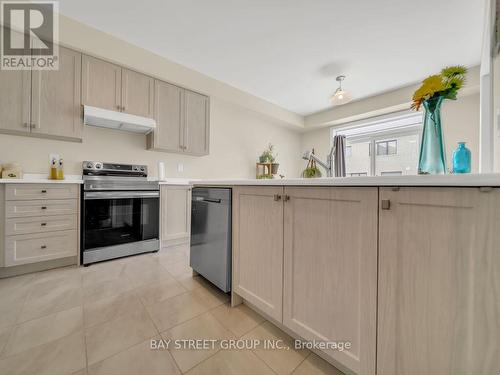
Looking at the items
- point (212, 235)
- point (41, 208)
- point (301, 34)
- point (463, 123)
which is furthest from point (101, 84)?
point (463, 123)

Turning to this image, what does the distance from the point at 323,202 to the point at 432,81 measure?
62 centimetres

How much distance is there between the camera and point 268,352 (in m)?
1.01

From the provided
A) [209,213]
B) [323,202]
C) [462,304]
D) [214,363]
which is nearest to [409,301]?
[462,304]

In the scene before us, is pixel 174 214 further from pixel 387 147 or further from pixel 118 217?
pixel 387 147

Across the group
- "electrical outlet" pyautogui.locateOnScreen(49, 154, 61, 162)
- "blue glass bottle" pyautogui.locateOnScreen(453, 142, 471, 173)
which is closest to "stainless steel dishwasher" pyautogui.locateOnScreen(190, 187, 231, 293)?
"blue glass bottle" pyautogui.locateOnScreen(453, 142, 471, 173)

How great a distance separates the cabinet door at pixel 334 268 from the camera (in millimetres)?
728

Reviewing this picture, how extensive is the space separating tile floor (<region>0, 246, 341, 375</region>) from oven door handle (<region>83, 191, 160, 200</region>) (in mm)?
759

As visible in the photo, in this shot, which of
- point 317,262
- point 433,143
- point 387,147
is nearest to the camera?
point 433,143

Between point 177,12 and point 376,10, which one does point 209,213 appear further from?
point 376,10

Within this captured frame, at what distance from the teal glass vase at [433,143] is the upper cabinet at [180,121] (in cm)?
267

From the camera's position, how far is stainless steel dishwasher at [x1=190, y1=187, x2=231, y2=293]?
1366 millimetres

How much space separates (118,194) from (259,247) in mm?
1878

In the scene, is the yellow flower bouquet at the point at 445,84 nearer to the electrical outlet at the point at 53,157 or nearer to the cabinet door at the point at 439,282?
the cabinet door at the point at 439,282

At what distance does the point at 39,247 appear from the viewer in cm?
184
